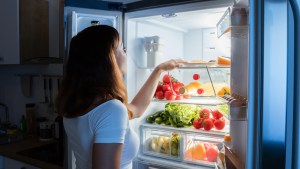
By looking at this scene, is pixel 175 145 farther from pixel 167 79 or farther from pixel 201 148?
pixel 167 79

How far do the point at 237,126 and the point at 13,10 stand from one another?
6.26 ft

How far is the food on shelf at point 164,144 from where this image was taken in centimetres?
146

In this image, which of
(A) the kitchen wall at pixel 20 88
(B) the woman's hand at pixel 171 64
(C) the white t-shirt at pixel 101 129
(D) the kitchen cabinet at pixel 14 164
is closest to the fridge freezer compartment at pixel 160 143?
(B) the woman's hand at pixel 171 64

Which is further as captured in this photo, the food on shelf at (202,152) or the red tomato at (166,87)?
the red tomato at (166,87)

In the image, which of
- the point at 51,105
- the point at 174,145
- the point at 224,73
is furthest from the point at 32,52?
the point at 224,73

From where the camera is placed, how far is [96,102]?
897 millimetres

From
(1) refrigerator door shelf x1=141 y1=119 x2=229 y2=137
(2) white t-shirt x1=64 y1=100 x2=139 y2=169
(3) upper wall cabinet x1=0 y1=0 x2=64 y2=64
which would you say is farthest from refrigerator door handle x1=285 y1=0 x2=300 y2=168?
(3) upper wall cabinet x1=0 y1=0 x2=64 y2=64

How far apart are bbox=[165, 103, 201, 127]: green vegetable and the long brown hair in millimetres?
602

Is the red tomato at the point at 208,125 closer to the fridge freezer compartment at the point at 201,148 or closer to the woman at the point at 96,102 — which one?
the fridge freezer compartment at the point at 201,148

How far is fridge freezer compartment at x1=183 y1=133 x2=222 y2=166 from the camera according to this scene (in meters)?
1.36

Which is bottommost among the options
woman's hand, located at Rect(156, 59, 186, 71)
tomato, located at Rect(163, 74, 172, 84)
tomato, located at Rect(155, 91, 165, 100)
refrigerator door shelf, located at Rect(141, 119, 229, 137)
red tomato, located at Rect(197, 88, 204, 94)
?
refrigerator door shelf, located at Rect(141, 119, 229, 137)

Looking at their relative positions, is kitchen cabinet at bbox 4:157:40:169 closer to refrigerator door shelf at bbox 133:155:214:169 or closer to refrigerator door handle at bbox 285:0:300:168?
refrigerator door shelf at bbox 133:155:214:169

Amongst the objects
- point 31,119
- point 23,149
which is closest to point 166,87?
point 23,149

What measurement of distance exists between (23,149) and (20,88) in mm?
878
